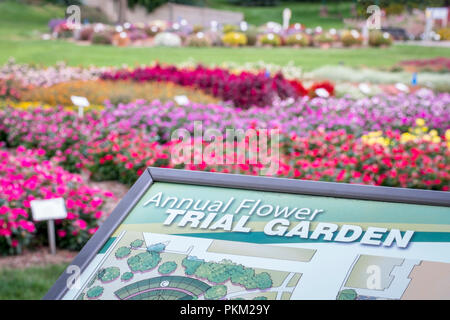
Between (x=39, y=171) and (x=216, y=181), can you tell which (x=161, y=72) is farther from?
(x=216, y=181)

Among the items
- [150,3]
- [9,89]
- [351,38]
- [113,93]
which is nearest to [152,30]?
[150,3]

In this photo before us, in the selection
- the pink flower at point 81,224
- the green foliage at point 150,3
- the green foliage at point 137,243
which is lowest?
the pink flower at point 81,224

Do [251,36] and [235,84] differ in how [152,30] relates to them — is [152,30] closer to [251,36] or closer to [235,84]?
[251,36]

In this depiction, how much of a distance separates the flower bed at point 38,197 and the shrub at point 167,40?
18380 millimetres

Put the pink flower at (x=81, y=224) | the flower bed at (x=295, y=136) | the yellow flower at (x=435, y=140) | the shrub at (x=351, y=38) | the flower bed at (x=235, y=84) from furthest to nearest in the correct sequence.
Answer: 1. the shrub at (x=351, y=38)
2. the flower bed at (x=235, y=84)
3. the yellow flower at (x=435, y=140)
4. the flower bed at (x=295, y=136)
5. the pink flower at (x=81, y=224)

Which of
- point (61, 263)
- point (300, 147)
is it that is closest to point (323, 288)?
point (61, 263)

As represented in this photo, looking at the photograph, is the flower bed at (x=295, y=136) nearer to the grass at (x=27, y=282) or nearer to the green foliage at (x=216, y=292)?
the grass at (x=27, y=282)

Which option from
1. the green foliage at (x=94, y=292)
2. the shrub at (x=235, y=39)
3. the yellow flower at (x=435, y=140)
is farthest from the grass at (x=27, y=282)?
the shrub at (x=235, y=39)

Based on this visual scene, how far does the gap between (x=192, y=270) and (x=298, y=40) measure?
70.1ft

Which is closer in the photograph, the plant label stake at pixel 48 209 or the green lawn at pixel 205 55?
the plant label stake at pixel 48 209

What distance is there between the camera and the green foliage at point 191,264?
1553 millimetres

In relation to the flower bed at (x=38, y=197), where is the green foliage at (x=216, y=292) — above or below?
above

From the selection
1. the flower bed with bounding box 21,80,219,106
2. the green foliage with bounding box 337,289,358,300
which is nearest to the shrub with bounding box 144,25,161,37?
the flower bed with bounding box 21,80,219,106

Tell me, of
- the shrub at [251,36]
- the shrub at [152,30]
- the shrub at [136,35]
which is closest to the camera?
the shrub at [251,36]
